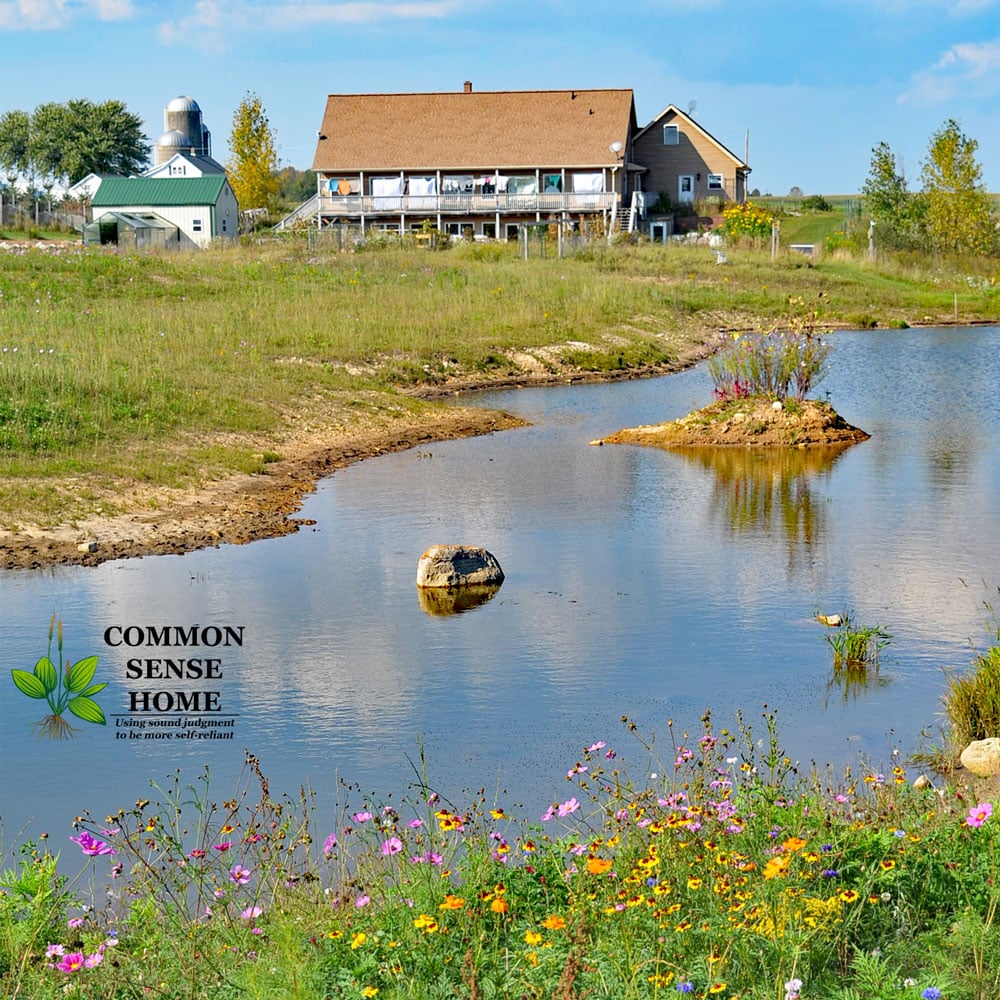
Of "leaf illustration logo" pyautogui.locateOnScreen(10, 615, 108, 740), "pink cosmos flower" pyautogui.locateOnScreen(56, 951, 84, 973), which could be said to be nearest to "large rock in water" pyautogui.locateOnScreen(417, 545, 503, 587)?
"leaf illustration logo" pyautogui.locateOnScreen(10, 615, 108, 740)

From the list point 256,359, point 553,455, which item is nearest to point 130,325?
point 256,359

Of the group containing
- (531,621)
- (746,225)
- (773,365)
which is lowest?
(531,621)

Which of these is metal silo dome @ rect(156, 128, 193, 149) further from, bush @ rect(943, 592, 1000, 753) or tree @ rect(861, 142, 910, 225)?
bush @ rect(943, 592, 1000, 753)

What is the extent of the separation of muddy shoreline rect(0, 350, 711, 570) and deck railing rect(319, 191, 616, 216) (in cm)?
4080

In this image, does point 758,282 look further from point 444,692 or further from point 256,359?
point 444,692

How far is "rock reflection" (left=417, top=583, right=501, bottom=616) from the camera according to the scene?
36.4 feet

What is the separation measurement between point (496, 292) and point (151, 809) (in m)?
26.1

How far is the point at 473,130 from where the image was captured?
205ft

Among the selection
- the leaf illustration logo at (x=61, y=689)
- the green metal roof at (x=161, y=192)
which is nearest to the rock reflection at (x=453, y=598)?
the leaf illustration logo at (x=61, y=689)

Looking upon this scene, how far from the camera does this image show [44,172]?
96.7 metres

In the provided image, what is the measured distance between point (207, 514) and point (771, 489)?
6559mm

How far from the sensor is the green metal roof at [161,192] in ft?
200

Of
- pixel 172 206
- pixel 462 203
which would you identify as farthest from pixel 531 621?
pixel 172 206

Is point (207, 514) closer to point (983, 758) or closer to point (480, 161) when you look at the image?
point (983, 758)
